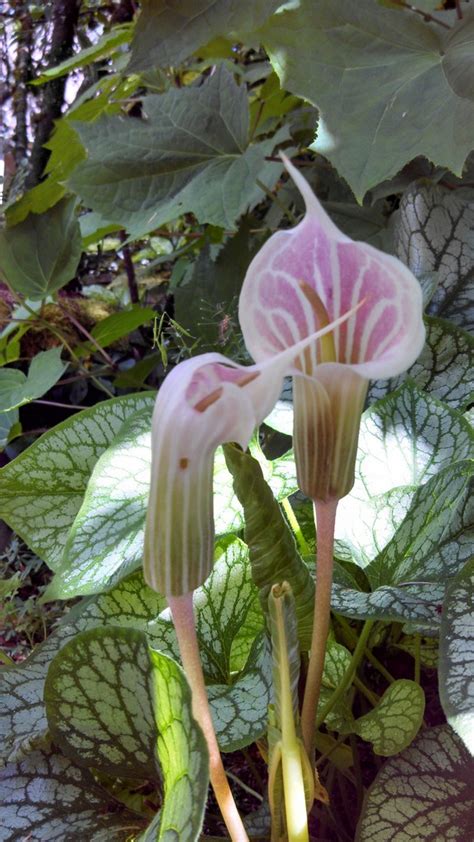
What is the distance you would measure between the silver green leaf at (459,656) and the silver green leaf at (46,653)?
0.21 metres

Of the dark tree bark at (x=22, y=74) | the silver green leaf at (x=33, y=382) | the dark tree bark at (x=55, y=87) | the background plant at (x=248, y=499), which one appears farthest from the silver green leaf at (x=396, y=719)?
the dark tree bark at (x=22, y=74)

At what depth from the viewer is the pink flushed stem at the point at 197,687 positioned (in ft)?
1.04

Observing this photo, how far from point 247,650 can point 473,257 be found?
403 mm

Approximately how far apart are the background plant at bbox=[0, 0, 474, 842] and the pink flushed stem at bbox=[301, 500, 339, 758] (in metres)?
0.02

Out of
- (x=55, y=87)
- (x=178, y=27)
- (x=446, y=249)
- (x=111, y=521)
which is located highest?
(x=55, y=87)

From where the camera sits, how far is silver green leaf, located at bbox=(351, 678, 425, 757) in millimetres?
403

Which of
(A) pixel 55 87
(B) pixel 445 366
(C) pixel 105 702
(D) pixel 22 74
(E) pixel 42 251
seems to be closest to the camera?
(C) pixel 105 702

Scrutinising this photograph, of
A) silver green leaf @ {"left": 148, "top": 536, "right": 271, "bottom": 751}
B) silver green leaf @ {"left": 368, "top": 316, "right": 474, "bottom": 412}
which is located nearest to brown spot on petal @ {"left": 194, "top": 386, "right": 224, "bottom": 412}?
silver green leaf @ {"left": 148, "top": 536, "right": 271, "bottom": 751}

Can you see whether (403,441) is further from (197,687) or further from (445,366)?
(197,687)

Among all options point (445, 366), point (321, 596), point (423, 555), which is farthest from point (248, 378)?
point (445, 366)

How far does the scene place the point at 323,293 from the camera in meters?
0.34

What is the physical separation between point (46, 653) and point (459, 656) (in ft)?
0.92

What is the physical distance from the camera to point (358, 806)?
1.66 feet

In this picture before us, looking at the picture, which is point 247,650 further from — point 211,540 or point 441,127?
point 441,127
